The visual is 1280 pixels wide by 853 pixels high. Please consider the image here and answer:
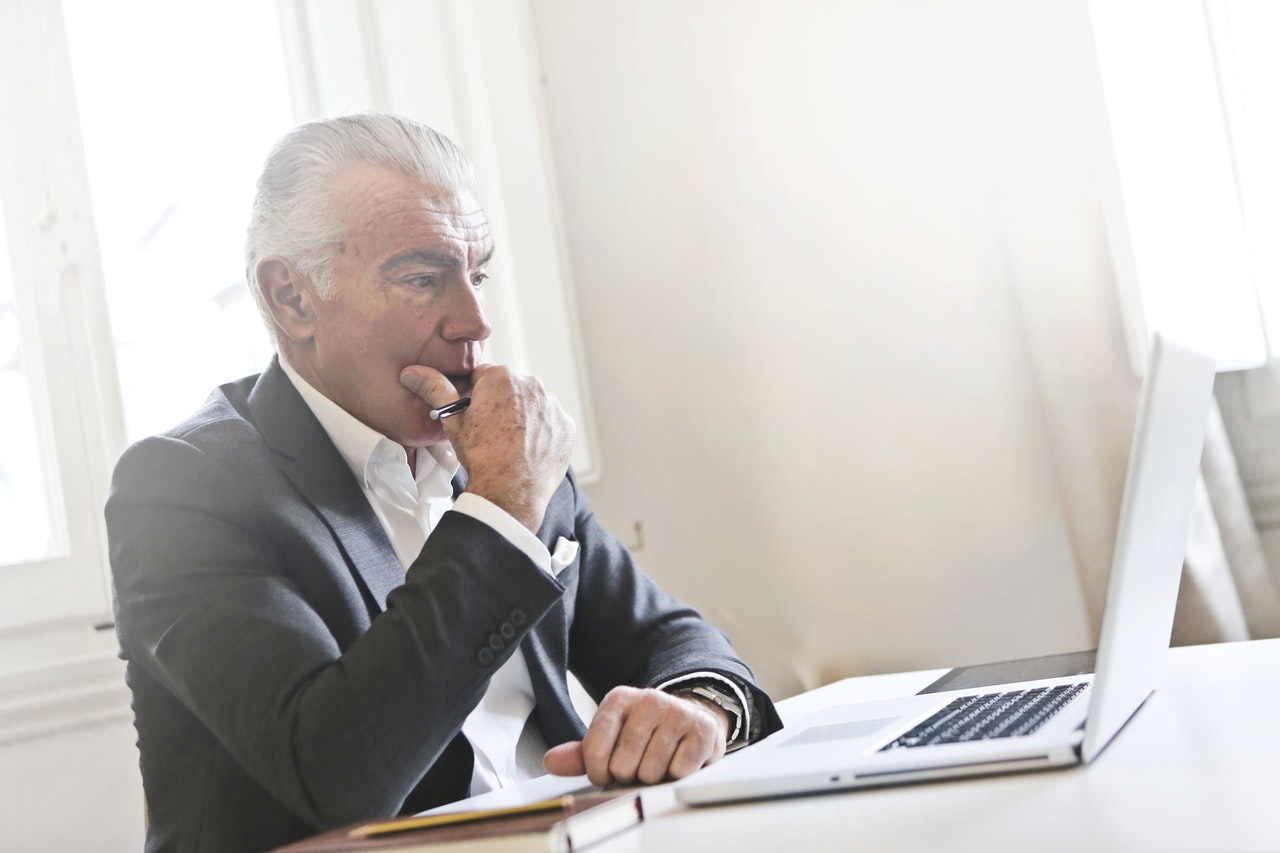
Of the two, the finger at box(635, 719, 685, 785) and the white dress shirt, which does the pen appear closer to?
the white dress shirt

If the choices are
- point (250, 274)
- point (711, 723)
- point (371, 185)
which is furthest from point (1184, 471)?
point (250, 274)

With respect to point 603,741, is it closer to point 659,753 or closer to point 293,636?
point 659,753

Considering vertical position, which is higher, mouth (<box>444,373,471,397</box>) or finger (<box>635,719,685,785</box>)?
mouth (<box>444,373,471,397</box>)

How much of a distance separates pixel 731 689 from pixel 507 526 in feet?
1.07

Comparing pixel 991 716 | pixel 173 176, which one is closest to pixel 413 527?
pixel 991 716

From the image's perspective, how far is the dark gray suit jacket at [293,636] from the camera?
993 millimetres

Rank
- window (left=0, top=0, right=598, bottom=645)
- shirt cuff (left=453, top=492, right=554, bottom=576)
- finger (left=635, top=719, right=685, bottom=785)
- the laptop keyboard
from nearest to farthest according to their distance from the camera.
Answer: the laptop keyboard → finger (left=635, top=719, right=685, bottom=785) → shirt cuff (left=453, top=492, right=554, bottom=576) → window (left=0, top=0, right=598, bottom=645)

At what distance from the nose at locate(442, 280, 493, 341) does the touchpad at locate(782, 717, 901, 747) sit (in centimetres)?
62

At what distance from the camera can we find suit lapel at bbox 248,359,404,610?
4.06 feet

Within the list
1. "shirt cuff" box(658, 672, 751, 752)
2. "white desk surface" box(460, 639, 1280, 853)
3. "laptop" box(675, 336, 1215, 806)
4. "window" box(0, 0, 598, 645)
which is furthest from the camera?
"window" box(0, 0, 598, 645)

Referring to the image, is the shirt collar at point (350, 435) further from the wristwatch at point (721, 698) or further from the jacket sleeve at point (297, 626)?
the wristwatch at point (721, 698)

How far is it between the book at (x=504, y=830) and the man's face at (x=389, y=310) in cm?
65

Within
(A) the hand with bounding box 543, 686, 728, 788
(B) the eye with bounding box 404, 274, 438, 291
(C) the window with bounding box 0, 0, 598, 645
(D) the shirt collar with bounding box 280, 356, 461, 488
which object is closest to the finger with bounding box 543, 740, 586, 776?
(A) the hand with bounding box 543, 686, 728, 788

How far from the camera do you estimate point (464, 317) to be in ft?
4.68
